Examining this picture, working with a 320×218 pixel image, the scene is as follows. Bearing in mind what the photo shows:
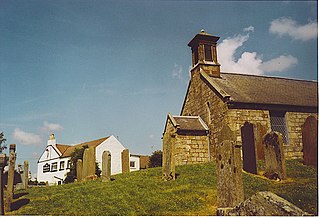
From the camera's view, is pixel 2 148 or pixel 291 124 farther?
pixel 291 124

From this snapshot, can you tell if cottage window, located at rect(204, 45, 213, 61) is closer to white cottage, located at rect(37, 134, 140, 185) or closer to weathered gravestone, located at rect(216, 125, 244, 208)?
weathered gravestone, located at rect(216, 125, 244, 208)

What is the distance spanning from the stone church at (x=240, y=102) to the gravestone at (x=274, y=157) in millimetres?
4425

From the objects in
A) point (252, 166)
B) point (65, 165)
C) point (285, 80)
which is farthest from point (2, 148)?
point (65, 165)

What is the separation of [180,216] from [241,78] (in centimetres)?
1257

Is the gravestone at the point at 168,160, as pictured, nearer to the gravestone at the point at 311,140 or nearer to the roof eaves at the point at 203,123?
the gravestone at the point at 311,140

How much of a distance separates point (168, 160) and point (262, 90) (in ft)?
28.3

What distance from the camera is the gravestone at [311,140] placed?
24.3 feet

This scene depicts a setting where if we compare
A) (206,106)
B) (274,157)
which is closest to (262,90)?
(206,106)

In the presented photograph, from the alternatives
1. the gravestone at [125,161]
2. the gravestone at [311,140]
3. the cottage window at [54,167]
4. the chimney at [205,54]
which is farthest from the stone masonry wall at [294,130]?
the cottage window at [54,167]

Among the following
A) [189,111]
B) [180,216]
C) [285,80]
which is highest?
[285,80]

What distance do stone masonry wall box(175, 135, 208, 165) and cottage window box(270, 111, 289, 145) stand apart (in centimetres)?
329

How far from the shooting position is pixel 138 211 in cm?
598

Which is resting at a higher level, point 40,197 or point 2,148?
point 2,148

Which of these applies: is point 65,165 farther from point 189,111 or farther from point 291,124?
point 291,124
